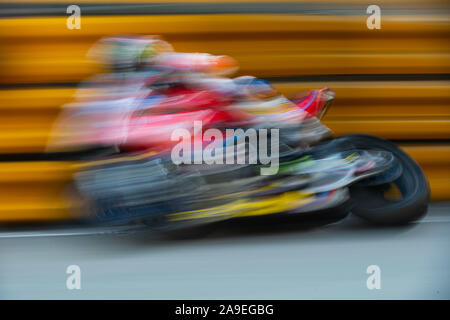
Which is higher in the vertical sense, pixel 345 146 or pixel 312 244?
pixel 345 146

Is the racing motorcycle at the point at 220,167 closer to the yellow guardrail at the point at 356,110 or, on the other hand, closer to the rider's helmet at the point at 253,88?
the rider's helmet at the point at 253,88

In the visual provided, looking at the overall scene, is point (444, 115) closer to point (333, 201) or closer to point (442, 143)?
point (442, 143)

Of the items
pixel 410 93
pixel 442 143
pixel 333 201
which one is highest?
pixel 410 93

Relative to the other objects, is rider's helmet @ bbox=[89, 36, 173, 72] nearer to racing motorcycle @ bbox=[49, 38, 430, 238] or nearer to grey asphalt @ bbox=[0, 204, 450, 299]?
racing motorcycle @ bbox=[49, 38, 430, 238]

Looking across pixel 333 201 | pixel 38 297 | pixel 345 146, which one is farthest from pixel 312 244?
pixel 38 297

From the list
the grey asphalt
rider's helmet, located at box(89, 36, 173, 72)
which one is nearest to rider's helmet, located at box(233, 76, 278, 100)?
rider's helmet, located at box(89, 36, 173, 72)

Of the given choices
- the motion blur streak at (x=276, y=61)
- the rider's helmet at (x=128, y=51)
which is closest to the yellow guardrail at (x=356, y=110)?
the motion blur streak at (x=276, y=61)

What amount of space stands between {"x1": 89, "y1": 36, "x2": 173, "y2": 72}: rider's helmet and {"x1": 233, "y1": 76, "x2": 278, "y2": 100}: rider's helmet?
37cm

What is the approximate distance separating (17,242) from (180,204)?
83cm

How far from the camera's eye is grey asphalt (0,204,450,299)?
2.62 meters

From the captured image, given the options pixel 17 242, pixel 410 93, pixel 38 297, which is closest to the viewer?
pixel 38 297

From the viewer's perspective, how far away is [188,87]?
2957 mm

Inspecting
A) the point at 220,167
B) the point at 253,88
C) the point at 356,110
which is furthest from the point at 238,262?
the point at 356,110

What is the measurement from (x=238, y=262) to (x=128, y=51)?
1063mm
